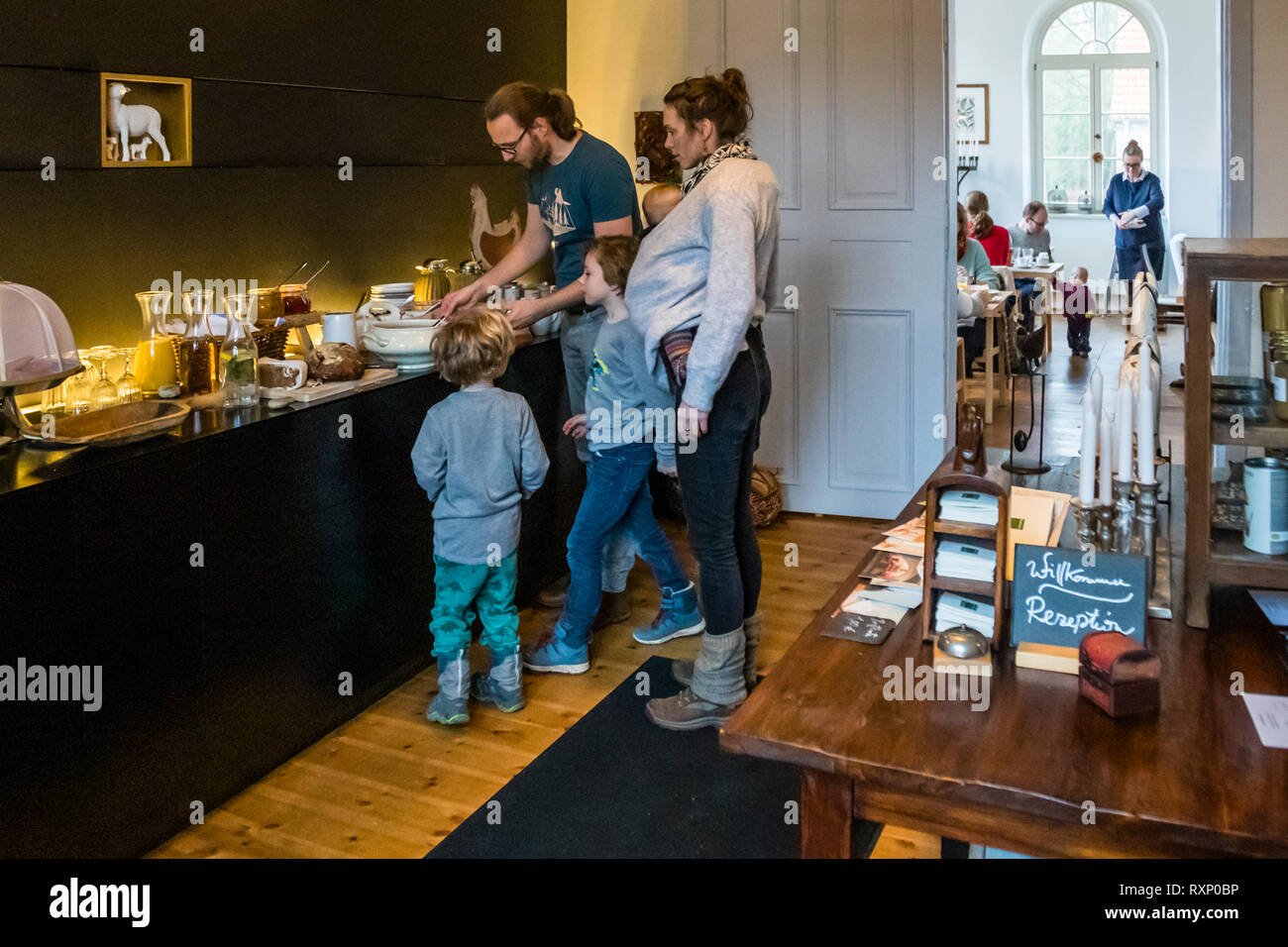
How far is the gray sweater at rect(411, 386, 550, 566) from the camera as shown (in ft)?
10.2

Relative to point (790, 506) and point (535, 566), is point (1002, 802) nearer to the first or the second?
point (535, 566)

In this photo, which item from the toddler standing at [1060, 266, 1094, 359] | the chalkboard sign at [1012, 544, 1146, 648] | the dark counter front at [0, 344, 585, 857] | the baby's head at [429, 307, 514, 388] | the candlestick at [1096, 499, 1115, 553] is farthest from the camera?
the toddler standing at [1060, 266, 1094, 359]

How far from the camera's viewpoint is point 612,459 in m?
3.47

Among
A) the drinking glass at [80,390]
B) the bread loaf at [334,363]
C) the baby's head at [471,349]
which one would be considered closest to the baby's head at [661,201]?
the baby's head at [471,349]

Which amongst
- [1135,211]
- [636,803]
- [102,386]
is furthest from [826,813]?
[1135,211]

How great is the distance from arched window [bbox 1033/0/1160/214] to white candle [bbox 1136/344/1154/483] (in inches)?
451

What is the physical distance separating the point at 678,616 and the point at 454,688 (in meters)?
0.90

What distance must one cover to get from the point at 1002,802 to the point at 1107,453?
84cm

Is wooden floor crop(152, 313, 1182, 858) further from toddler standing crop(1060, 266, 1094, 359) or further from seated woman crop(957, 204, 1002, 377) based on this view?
toddler standing crop(1060, 266, 1094, 359)

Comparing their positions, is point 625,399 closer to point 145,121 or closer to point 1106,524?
point 145,121

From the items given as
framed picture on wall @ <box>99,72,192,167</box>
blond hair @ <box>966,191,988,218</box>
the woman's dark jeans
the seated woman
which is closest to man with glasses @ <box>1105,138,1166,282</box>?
blond hair @ <box>966,191,988,218</box>

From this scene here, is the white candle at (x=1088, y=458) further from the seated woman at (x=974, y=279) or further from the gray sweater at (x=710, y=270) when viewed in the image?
the seated woman at (x=974, y=279)

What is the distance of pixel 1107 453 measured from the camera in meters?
2.01

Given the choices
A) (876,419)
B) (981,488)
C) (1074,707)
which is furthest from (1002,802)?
(876,419)
